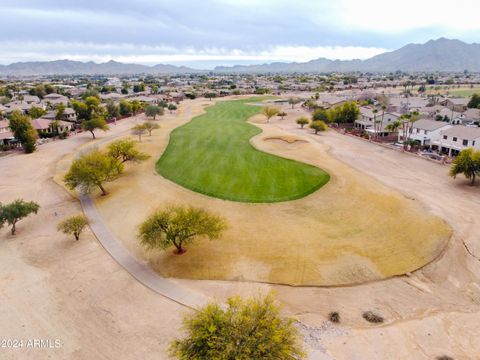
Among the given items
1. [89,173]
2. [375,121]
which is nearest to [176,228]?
[89,173]

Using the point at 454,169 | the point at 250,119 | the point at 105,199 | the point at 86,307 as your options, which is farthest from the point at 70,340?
the point at 250,119

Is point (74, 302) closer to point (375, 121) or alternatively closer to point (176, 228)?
point (176, 228)

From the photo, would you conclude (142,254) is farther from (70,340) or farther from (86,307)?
(70,340)

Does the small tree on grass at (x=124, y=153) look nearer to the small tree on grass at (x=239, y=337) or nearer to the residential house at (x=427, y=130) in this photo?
the small tree on grass at (x=239, y=337)

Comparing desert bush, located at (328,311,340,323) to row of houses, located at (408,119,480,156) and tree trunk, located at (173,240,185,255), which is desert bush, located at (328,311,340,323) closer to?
tree trunk, located at (173,240,185,255)

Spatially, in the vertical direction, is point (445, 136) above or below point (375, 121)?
below

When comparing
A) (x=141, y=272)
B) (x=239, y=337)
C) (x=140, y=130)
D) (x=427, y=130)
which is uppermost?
(x=427, y=130)
